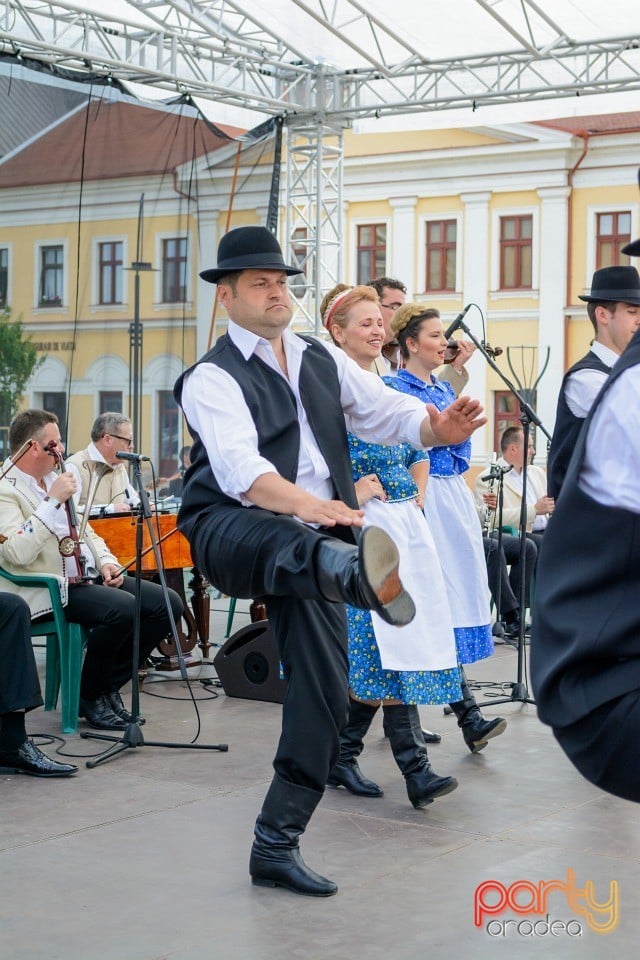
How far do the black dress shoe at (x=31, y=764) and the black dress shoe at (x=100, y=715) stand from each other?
81cm

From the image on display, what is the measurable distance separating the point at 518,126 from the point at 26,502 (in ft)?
82.7

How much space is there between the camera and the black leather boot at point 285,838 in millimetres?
3688

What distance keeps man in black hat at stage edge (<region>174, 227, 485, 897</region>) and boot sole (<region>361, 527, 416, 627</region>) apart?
37cm

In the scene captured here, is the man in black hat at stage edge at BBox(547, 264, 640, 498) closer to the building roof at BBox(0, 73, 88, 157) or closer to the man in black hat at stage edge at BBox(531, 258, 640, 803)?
the man in black hat at stage edge at BBox(531, 258, 640, 803)

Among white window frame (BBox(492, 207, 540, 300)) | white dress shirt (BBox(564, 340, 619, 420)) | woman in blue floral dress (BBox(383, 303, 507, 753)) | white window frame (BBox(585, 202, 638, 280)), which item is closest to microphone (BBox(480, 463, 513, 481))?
woman in blue floral dress (BBox(383, 303, 507, 753))

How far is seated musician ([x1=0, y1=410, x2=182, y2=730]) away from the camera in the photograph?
226 inches

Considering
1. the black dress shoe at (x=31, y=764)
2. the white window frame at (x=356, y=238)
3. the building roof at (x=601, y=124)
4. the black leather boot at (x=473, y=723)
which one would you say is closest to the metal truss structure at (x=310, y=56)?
the black dress shoe at (x=31, y=764)

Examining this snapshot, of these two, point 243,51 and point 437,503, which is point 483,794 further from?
point 243,51

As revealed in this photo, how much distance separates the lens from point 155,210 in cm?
1101

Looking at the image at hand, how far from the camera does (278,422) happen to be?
→ 12.1 ft

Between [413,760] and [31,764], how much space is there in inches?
59.5

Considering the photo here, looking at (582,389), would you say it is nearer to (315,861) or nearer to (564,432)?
(564,432)

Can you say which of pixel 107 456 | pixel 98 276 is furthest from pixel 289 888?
pixel 98 276

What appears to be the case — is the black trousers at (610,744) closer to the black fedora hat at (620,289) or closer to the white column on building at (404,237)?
the black fedora hat at (620,289)
